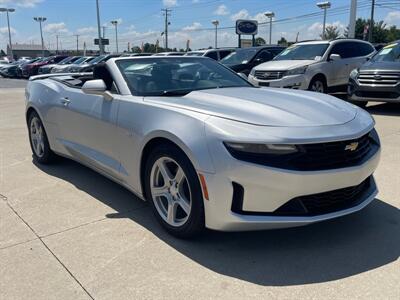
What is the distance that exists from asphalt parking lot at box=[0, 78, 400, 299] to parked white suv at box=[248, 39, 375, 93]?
6437 millimetres

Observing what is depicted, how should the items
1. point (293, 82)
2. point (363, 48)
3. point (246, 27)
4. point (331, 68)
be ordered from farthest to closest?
1. point (246, 27)
2. point (363, 48)
3. point (331, 68)
4. point (293, 82)

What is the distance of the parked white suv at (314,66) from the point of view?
34.4 ft

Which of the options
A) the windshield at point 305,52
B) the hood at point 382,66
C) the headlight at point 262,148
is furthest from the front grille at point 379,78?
the headlight at point 262,148

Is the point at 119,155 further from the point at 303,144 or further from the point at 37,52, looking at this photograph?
the point at 37,52

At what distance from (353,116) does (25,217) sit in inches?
119

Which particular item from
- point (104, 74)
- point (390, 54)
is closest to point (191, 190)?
point (104, 74)

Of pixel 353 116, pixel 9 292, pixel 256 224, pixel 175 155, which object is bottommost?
pixel 9 292

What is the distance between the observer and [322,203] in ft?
9.91

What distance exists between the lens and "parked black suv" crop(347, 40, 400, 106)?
8938 millimetres

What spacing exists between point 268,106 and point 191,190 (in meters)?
0.90

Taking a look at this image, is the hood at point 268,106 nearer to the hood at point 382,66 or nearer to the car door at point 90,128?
the car door at point 90,128

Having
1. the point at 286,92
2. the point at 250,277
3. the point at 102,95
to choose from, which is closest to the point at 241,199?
the point at 250,277

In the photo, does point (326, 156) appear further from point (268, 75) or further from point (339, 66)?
point (339, 66)

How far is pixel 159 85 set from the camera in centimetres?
406
